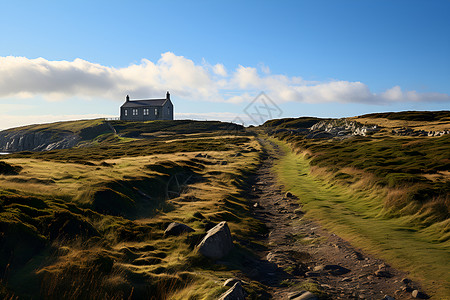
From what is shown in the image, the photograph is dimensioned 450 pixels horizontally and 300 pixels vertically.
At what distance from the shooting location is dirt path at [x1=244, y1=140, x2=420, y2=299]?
9.80 meters

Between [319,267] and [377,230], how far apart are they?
17.6 ft

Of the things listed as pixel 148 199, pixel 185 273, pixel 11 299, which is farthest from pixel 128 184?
pixel 11 299

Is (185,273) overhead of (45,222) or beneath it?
beneath

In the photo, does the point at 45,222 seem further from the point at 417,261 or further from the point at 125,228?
the point at 417,261

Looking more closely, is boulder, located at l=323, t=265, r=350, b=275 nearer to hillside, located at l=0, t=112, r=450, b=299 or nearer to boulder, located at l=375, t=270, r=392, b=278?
hillside, located at l=0, t=112, r=450, b=299

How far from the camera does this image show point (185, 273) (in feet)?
34.9

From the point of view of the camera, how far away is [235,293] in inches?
348

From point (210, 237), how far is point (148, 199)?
9044 millimetres

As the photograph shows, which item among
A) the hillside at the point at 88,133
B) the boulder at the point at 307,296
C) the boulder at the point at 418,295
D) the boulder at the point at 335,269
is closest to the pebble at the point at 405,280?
the boulder at the point at 418,295

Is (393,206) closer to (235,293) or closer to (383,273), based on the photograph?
(383,273)

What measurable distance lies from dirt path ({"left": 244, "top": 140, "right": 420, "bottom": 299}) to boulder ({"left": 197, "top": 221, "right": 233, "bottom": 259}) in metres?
1.69

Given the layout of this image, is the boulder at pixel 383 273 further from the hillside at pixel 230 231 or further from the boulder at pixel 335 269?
the boulder at pixel 335 269

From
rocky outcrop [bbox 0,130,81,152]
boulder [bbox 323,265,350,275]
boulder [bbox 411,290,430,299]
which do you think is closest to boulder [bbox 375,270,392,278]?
boulder [bbox 323,265,350,275]

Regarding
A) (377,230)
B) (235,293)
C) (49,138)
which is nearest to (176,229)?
(235,293)
